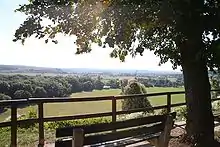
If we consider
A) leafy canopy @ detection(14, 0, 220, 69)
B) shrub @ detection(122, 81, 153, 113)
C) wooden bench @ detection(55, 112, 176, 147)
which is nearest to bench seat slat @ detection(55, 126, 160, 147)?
wooden bench @ detection(55, 112, 176, 147)

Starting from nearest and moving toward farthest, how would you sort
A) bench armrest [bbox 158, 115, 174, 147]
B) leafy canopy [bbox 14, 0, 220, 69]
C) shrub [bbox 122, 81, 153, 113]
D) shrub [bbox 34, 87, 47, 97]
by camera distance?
bench armrest [bbox 158, 115, 174, 147]
leafy canopy [bbox 14, 0, 220, 69]
shrub [bbox 34, 87, 47, 97]
shrub [bbox 122, 81, 153, 113]

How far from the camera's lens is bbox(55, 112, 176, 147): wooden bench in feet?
13.4

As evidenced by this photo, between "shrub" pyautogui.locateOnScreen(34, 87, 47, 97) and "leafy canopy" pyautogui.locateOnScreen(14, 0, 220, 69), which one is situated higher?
"leafy canopy" pyautogui.locateOnScreen(14, 0, 220, 69)

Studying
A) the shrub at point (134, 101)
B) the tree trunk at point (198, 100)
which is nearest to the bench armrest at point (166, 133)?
the tree trunk at point (198, 100)

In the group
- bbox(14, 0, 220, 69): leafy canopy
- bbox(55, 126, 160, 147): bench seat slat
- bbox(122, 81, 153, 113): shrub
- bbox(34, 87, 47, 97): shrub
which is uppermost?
bbox(14, 0, 220, 69): leafy canopy

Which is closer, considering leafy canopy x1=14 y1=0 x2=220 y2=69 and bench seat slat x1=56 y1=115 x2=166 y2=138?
bench seat slat x1=56 y1=115 x2=166 y2=138

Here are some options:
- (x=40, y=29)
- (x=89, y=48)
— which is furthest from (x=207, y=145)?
(x=40, y=29)

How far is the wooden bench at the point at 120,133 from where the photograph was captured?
13.4 ft

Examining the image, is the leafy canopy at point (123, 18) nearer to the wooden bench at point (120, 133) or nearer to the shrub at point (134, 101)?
the wooden bench at point (120, 133)

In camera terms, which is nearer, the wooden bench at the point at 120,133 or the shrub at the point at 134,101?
the wooden bench at the point at 120,133

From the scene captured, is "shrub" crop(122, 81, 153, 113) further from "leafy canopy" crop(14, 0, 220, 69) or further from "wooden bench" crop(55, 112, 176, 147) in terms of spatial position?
"wooden bench" crop(55, 112, 176, 147)

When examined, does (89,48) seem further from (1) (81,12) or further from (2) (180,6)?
(2) (180,6)

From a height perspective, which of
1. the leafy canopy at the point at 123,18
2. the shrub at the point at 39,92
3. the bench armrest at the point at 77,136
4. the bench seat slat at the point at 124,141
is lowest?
the shrub at the point at 39,92

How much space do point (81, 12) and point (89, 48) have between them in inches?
87.3
